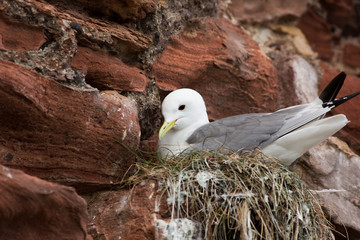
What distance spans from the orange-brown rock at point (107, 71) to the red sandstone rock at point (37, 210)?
0.87 m

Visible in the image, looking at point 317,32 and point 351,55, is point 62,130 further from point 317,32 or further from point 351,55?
point 351,55

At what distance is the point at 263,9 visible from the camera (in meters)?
4.34

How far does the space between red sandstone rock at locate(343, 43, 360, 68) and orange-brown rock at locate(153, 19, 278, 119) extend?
1193 mm

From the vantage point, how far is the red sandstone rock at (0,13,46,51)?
2.42 meters

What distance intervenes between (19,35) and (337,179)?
2.30 metres

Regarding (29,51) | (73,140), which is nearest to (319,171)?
(73,140)

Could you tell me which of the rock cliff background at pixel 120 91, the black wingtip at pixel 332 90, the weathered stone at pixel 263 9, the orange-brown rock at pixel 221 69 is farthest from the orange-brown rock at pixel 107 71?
the weathered stone at pixel 263 9

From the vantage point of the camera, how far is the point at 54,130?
2.42 metres

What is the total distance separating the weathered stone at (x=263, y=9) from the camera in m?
4.27

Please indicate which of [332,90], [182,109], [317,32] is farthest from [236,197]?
[317,32]

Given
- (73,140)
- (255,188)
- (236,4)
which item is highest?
(236,4)

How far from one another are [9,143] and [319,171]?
2138 mm

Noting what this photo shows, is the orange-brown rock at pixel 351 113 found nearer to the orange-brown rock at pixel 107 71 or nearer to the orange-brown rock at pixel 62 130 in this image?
the orange-brown rock at pixel 107 71

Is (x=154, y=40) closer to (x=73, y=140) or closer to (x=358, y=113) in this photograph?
(x=73, y=140)
